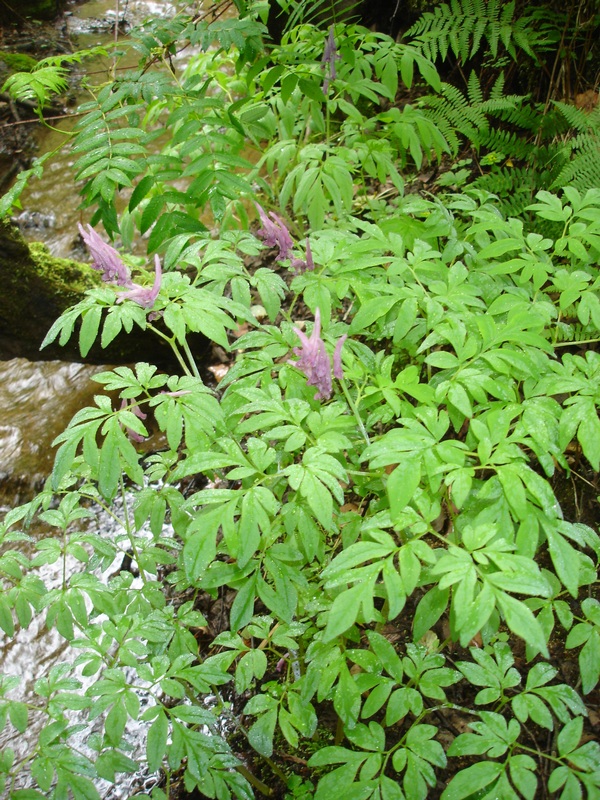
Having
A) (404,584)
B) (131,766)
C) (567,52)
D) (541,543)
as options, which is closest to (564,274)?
(541,543)

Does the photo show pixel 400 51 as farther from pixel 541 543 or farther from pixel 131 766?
pixel 131 766

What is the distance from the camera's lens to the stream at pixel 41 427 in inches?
95.3

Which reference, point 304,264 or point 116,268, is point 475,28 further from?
point 116,268

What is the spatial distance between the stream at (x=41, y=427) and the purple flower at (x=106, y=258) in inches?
33.7

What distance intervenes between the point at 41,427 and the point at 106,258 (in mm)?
2616

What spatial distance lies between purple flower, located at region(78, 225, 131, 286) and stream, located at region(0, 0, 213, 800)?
86 cm

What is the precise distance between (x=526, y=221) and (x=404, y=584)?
2604 mm

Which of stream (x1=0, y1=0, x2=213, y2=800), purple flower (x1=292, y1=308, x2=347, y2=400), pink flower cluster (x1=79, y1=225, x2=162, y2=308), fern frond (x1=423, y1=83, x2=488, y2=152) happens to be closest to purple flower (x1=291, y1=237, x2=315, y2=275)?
purple flower (x1=292, y1=308, x2=347, y2=400)

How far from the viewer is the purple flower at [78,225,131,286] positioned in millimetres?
1629

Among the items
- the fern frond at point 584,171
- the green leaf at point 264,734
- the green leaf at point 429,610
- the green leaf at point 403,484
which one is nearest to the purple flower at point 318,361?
the green leaf at point 403,484

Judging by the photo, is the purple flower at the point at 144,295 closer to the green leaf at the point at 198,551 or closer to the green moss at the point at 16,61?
the green leaf at the point at 198,551

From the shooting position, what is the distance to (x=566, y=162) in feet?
9.62

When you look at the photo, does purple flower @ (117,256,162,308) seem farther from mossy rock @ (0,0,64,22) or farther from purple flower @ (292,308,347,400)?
mossy rock @ (0,0,64,22)

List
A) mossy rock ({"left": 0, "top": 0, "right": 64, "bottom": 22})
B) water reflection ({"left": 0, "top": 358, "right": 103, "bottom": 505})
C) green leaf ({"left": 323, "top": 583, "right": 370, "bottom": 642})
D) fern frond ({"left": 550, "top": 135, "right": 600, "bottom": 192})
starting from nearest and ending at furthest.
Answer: green leaf ({"left": 323, "top": 583, "right": 370, "bottom": 642}), fern frond ({"left": 550, "top": 135, "right": 600, "bottom": 192}), water reflection ({"left": 0, "top": 358, "right": 103, "bottom": 505}), mossy rock ({"left": 0, "top": 0, "right": 64, "bottom": 22})
